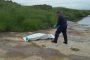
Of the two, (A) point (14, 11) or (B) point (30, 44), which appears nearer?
(B) point (30, 44)

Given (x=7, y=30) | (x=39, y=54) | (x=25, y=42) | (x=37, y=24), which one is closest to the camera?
(x=39, y=54)

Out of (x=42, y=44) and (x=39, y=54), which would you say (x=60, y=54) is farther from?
(x=42, y=44)

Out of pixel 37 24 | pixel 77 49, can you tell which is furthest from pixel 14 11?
pixel 77 49

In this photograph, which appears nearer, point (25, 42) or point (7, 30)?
point (25, 42)

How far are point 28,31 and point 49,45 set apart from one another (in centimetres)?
716

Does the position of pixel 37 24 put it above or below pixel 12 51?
below

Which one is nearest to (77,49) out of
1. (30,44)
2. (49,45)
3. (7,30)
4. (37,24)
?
(49,45)

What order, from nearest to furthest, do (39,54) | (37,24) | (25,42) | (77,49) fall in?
1. (39,54)
2. (77,49)
3. (25,42)
4. (37,24)

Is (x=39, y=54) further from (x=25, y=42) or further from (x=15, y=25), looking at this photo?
(x=15, y=25)

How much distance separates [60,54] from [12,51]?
2.22 meters

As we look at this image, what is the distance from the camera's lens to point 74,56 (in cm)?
1378

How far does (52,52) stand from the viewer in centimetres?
1427

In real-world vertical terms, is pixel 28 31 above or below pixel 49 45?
below

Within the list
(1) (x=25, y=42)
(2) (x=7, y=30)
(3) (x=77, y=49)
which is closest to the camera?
(3) (x=77, y=49)
